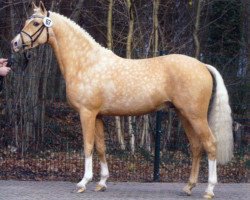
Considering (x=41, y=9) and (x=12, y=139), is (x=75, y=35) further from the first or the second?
(x=12, y=139)

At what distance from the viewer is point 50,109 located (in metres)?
14.1

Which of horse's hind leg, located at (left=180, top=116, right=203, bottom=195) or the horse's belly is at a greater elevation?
the horse's belly

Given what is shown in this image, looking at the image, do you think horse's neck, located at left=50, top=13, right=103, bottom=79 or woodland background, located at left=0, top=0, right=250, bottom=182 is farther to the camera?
woodland background, located at left=0, top=0, right=250, bottom=182

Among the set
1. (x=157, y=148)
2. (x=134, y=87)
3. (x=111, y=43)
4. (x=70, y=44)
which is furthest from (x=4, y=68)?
(x=111, y=43)

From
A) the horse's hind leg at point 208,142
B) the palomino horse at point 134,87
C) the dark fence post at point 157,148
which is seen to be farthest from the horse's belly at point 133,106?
the dark fence post at point 157,148

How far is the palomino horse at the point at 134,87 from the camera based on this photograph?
10625 millimetres

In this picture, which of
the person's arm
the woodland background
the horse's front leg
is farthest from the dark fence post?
the person's arm

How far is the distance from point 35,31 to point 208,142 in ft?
10.2

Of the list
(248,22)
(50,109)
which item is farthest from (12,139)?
(248,22)

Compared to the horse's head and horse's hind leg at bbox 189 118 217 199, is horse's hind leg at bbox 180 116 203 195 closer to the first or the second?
horse's hind leg at bbox 189 118 217 199

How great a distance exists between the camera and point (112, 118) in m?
14.7

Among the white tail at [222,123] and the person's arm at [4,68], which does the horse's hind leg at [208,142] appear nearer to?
the white tail at [222,123]

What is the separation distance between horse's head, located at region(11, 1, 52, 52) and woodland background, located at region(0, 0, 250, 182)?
2.10 metres

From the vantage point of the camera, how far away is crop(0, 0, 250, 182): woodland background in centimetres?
1355
